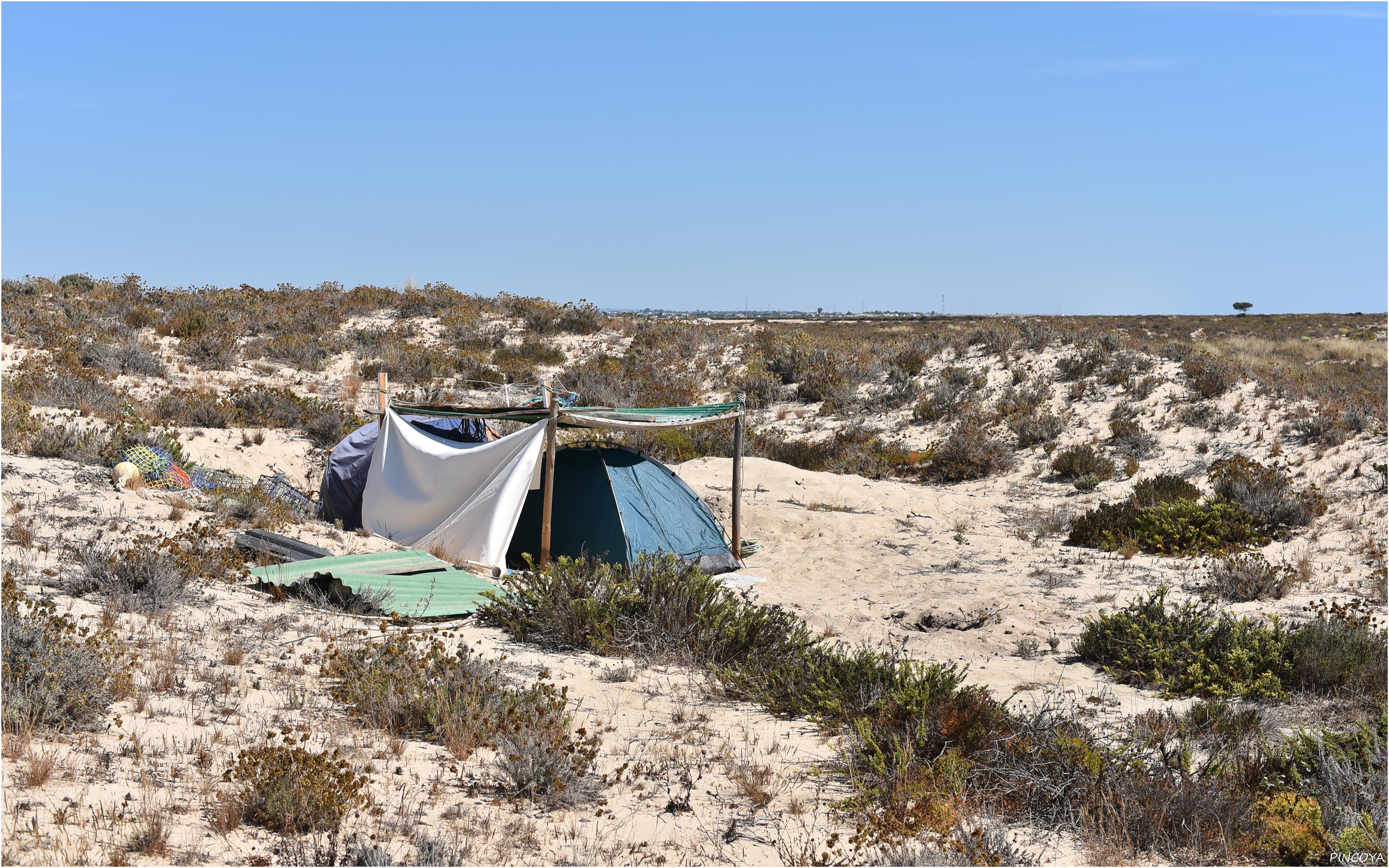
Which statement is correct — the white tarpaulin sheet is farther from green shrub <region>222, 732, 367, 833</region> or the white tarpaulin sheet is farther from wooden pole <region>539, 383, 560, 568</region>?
green shrub <region>222, 732, 367, 833</region>

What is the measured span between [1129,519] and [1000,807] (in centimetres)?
792

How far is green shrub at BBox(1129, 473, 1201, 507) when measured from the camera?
41.5ft

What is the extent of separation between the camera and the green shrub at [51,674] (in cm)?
471

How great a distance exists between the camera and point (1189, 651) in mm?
7082

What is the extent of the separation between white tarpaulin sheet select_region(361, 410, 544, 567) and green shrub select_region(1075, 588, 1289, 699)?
220 inches

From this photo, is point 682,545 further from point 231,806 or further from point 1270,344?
point 1270,344

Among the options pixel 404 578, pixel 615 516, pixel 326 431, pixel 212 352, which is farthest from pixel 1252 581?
pixel 212 352

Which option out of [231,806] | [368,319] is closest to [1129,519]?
[231,806]

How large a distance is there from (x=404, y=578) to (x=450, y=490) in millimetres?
2539

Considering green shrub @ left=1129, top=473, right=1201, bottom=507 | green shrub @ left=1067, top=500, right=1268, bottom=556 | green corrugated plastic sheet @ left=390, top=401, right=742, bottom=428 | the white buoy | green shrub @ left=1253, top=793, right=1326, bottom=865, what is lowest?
green shrub @ left=1253, top=793, right=1326, bottom=865

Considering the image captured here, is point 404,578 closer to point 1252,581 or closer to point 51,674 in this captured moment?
point 51,674

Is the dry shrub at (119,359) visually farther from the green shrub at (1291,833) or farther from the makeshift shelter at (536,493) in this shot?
the green shrub at (1291,833)

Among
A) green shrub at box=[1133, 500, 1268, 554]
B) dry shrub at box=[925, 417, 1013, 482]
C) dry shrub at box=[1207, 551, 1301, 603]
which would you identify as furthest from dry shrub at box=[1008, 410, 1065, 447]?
dry shrub at box=[1207, 551, 1301, 603]

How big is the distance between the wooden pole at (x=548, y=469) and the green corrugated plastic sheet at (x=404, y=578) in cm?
76
